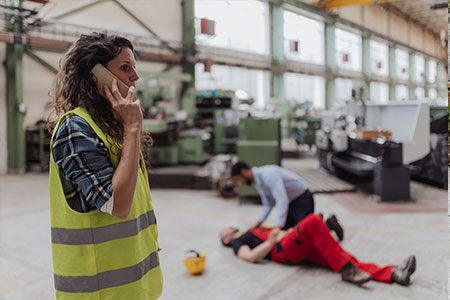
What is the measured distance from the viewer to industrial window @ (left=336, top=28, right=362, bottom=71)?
53.1 ft

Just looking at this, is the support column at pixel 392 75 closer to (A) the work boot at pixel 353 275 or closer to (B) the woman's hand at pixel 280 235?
(B) the woman's hand at pixel 280 235

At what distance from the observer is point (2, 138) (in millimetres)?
7980

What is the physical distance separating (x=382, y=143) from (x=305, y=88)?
11035 mm

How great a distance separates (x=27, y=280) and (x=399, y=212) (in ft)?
13.9

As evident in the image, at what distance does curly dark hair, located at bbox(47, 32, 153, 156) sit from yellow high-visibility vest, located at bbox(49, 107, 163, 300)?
0.04 metres

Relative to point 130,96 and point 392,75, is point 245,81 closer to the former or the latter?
point 392,75

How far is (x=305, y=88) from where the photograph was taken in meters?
16.0

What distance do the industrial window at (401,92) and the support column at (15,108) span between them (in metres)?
19.2

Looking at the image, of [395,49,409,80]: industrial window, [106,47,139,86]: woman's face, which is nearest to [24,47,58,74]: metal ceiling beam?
[106,47,139,86]: woman's face

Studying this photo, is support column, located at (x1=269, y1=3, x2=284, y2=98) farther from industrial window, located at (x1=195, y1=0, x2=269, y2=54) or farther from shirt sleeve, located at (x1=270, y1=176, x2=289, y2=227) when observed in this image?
industrial window, located at (x1=195, y1=0, x2=269, y2=54)

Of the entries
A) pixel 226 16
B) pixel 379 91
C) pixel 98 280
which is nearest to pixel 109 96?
pixel 98 280

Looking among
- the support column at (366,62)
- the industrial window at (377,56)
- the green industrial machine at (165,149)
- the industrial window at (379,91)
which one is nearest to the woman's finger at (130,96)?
the green industrial machine at (165,149)

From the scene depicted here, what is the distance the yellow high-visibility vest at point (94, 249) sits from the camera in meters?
1.11

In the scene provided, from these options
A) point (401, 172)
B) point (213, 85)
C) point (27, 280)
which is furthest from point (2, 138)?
point (401, 172)
